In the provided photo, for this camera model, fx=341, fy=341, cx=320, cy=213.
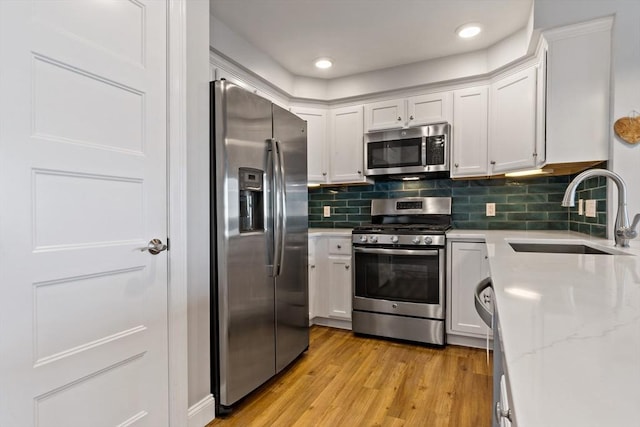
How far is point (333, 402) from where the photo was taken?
6.43 feet

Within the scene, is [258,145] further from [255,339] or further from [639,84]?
[639,84]

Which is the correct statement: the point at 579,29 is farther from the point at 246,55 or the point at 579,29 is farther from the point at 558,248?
the point at 246,55

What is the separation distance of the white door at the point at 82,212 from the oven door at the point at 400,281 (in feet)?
5.96

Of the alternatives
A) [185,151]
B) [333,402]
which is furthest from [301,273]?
[185,151]

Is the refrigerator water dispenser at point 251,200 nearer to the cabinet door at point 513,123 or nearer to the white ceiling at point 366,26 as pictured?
the white ceiling at point 366,26

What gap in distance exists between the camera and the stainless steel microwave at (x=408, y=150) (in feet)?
9.78

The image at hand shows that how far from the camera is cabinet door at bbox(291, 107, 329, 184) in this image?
3.43m

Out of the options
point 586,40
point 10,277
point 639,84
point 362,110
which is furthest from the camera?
point 362,110

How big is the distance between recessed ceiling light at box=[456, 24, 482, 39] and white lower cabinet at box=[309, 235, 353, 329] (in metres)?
1.84

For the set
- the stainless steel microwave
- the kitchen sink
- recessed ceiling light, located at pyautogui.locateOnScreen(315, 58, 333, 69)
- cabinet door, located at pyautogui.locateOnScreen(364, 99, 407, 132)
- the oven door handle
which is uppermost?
recessed ceiling light, located at pyautogui.locateOnScreen(315, 58, 333, 69)

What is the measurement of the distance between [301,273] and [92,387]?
144cm

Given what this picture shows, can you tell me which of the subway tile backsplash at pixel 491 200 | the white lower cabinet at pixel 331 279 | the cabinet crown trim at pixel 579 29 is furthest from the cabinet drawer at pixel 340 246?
the cabinet crown trim at pixel 579 29

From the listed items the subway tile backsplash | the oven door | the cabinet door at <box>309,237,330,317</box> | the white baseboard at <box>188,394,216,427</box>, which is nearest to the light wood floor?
the white baseboard at <box>188,394,216,427</box>

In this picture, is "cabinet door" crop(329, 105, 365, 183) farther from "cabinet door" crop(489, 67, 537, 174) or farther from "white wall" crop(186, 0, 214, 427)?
"white wall" crop(186, 0, 214, 427)
